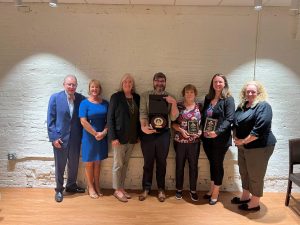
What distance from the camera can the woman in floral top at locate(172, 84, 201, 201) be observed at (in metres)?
3.67

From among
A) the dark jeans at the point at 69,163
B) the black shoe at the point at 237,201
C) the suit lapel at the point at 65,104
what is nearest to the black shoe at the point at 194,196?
the black shoe at the point at 237,201

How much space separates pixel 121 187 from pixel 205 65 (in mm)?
2015

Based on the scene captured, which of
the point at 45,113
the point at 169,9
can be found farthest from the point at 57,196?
the point at 169,9

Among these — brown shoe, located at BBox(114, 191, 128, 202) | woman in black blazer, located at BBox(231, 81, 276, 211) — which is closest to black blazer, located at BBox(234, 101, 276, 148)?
woman in black blazer, located at BBox(231, 81, 276, 211)

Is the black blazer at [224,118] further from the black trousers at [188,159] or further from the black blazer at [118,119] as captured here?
the black blazer at [118,119]

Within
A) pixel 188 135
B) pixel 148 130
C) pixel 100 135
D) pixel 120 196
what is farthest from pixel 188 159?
pixel 100 135

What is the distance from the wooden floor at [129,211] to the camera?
3.22 metres

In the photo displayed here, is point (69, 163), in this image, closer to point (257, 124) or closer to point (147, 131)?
point (147, 131)

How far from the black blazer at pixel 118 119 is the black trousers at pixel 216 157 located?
3.42ft

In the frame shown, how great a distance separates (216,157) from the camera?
3.64 m

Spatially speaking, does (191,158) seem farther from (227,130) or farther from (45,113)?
(45,113)

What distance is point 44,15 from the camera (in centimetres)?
396

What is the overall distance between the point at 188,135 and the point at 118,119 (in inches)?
36.0

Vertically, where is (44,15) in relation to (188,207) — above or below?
above
